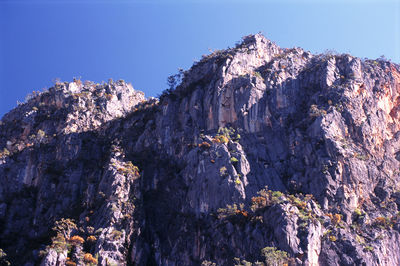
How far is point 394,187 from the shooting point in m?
72.4

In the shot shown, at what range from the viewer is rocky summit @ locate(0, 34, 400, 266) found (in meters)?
63.7

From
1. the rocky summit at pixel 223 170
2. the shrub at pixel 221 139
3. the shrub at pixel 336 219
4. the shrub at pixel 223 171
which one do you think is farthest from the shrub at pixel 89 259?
the shrub at pixel 336 219

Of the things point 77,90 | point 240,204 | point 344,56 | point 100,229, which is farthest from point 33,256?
point 344,56

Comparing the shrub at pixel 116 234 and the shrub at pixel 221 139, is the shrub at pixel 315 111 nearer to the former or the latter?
the shrub at pixel 221 139

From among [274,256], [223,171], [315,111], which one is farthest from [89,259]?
[315,111]

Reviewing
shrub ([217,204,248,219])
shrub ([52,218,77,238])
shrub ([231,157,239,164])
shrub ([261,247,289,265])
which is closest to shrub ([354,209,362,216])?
shrub ([261,247,289,265])

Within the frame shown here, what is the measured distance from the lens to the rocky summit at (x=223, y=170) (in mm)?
63656

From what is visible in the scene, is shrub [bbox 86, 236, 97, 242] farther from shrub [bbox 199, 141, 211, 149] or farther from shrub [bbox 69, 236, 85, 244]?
shrub [bbox 199, 141, 211, 149]

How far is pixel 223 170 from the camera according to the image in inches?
2795

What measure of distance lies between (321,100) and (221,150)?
21.3m

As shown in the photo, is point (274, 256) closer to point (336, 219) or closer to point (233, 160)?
point (336, 219)

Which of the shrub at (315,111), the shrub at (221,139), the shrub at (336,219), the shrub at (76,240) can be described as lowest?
the shrub at (76,240)

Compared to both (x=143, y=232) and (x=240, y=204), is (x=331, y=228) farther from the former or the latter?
(x=143, y=232)

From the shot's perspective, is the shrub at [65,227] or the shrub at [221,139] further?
the shrub at [221,139]
